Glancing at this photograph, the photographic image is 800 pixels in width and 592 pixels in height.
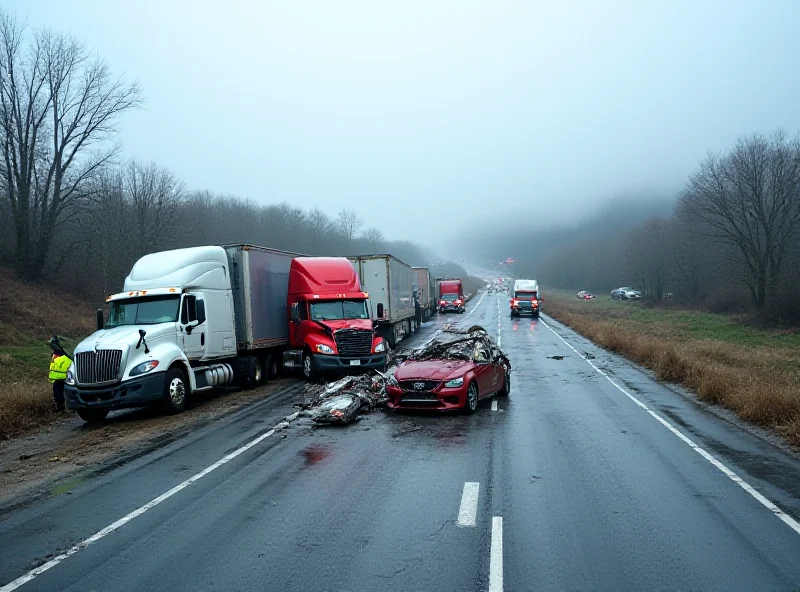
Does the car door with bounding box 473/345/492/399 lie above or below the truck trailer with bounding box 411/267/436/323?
below

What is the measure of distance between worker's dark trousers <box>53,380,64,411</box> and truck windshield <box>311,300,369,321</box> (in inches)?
284

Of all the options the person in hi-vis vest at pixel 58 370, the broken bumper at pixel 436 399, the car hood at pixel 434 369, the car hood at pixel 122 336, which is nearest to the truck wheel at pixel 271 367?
the car hood at pixel 122 336

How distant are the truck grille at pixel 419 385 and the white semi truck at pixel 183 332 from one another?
5.21m

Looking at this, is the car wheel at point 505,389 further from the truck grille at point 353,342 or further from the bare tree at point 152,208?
the bare tree at point 152,208

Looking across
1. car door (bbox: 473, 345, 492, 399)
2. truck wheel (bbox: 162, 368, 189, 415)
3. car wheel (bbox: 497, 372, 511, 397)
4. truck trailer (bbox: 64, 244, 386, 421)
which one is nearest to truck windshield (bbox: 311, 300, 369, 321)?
truck trailer (bbox: 64, 244, 386, 421)

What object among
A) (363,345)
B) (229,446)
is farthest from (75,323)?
(229,446)

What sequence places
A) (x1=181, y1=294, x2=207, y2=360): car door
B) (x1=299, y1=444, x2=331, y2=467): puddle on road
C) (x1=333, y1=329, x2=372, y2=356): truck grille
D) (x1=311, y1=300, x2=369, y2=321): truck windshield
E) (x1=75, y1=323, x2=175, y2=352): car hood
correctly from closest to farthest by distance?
(x1=299, y1=444, x2=331, y2=467): puddle on road
(x1=75, y1=323, x2=175, y2=352): car hood
(x1=181, y1=294, x2=207, y2=360): car door
(x1=333, y1=329, x2=372, y2=356): truck grille
(x1=311, y1=300, x2=369, y2=321): truck windshield

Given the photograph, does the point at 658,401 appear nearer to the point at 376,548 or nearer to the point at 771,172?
the point at 376,548

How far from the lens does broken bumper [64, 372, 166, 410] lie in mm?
12586

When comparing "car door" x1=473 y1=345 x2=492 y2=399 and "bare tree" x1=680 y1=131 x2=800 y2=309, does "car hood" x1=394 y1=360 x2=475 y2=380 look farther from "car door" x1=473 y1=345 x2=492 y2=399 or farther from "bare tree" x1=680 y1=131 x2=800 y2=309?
"bare tree" x1=680 y1=131 x2=800 y2=309

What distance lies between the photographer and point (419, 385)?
41.2ft

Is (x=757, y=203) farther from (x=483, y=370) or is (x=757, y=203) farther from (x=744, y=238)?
(x=483, y=370)

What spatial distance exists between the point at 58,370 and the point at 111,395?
81.0 inches

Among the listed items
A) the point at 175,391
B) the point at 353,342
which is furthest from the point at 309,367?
the point at 175,391
